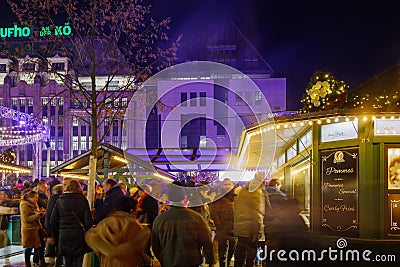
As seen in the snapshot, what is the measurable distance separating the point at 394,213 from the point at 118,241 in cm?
664

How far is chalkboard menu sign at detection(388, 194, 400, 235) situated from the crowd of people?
5.97ft

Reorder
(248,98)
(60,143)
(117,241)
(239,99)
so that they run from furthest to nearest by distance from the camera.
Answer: (60,143), (239,99), (248,98), (117,241)

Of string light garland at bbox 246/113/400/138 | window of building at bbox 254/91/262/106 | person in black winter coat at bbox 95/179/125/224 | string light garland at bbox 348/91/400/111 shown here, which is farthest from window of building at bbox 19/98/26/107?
person in black winter coat at bbox 95/179/125/224

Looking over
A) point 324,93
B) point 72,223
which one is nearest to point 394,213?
point 324,93

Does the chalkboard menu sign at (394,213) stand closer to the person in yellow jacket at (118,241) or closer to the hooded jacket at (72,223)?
the hooded jacket at (72,223)

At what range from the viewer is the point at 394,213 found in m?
10.1

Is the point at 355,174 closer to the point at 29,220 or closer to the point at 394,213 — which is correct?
the point at 394,213

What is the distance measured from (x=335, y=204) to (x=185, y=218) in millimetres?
5819

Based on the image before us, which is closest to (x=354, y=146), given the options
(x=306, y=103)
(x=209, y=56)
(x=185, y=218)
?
(x=306, y=103)

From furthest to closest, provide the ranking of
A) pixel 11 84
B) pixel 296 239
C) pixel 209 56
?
pixel 11 84 → pixel 209 56 → pixel 296 239

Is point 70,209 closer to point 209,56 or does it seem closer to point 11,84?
point 209,56

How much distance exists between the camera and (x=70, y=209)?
763 centimetres

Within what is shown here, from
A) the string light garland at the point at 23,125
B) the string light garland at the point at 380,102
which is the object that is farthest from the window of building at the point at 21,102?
the string light garland at the point at 380,102

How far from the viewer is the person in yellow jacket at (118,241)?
5.30 meters
